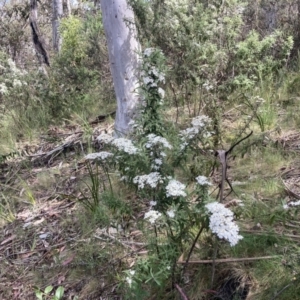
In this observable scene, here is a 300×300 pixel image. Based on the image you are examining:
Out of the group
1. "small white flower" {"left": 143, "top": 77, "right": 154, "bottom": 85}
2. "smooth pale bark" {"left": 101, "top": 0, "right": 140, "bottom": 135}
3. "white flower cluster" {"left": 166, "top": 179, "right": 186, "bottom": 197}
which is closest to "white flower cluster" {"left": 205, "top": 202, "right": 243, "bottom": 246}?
"white flower cluster" {"left": 166, "top": 179, "right": 186, "bottom": 197}

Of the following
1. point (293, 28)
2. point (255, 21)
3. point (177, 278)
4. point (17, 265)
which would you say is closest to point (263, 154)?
point (177, 278)

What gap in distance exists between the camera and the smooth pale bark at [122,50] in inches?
142

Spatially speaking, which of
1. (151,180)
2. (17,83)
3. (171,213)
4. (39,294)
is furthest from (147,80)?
(17,83)

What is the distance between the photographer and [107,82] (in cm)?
565

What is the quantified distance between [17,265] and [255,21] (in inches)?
177

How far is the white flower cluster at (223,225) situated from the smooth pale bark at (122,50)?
2.11 metres

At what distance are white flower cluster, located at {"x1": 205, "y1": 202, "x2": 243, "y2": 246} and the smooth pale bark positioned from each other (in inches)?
82.9

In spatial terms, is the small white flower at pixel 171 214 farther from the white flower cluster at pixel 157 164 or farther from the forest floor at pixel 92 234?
the forest floor at pixel 92 234

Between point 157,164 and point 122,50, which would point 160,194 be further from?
point 122,50

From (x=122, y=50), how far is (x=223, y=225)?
101 inches

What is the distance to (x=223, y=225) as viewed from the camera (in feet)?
4.95

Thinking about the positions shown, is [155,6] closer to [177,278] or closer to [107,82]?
[107,82]

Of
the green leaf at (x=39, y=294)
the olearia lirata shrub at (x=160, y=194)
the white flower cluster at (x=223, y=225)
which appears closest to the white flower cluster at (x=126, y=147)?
the olearia lirata shrub at (x=160, y=194)

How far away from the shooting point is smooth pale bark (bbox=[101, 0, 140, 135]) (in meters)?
3.60
